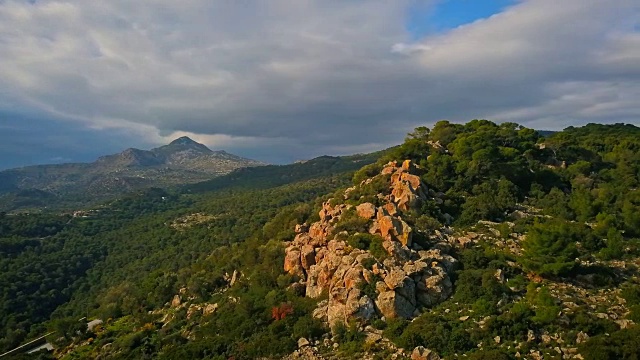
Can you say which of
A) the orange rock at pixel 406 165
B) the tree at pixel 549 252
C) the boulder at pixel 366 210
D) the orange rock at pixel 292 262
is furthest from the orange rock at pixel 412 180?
the orange rock at pixel 292 262

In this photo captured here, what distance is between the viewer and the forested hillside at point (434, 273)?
31.1 m

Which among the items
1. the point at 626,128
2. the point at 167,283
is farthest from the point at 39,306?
the point at 626,128

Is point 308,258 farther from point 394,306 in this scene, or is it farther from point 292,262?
point 394,306

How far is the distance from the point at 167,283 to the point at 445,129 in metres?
47.7

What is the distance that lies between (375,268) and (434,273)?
4.88 meters

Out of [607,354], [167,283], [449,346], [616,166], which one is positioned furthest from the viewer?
[616,166]

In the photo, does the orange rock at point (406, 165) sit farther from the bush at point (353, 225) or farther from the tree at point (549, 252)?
the tree at point (549, 252)

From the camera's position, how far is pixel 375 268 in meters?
37.8

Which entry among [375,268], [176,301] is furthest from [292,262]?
[176,301]

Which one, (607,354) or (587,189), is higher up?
(587,189)

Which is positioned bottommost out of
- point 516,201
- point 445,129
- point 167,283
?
point 167,283

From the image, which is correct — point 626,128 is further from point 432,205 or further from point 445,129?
point 432,205

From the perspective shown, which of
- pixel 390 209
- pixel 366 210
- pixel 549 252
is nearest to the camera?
pixel 549 252

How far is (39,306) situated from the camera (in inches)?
3472
